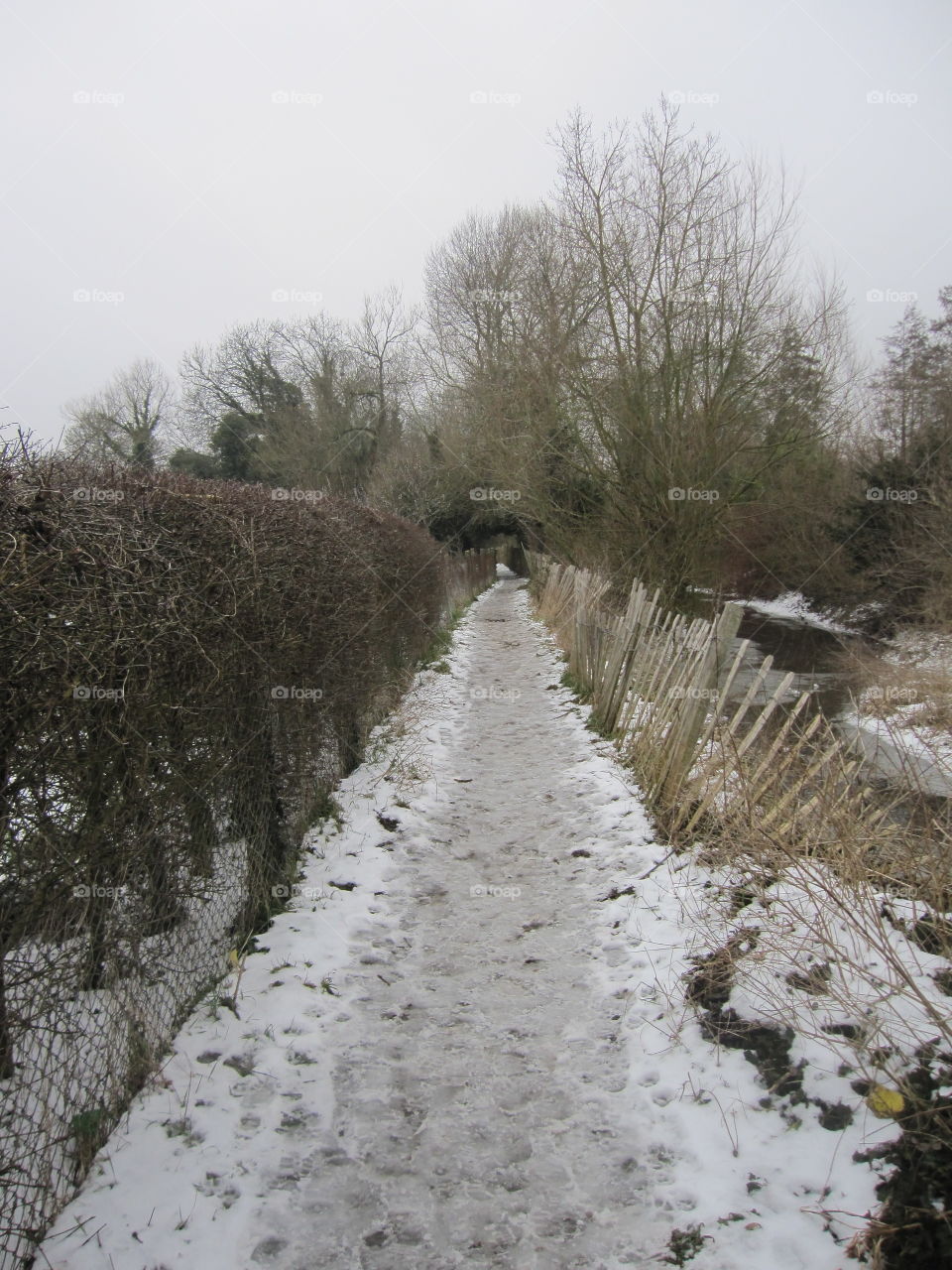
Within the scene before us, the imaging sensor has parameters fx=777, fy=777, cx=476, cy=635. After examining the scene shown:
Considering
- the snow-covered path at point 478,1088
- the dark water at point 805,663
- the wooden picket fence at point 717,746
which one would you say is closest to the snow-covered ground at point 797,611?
the dark water at point 805,663

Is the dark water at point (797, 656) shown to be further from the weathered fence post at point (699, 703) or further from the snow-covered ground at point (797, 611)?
the weathered fence post at point (699, 703)

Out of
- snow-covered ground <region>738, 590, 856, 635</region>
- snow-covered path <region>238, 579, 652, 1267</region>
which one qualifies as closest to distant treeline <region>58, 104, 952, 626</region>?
snow-covered ground <region>738, 590, 856, 635</region>

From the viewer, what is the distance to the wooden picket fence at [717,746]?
404 cm

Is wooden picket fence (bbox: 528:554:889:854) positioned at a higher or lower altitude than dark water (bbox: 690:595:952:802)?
higher

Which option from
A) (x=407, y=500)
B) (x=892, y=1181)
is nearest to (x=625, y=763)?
(x=892, y=1181)

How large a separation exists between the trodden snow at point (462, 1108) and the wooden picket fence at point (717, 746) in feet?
2.03

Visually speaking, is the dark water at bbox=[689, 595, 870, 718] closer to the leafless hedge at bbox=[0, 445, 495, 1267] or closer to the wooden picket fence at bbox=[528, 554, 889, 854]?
the wooden picket fence at bbox=[528, 554, 889, 854]

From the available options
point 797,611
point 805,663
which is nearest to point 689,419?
point 805,663

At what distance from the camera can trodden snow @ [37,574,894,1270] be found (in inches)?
101

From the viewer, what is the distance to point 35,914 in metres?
2.47

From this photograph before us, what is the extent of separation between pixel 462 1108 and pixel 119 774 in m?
1.99

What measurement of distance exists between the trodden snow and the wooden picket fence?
0.62 m

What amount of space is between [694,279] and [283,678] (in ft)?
40.5

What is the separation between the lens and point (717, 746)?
5422mm
